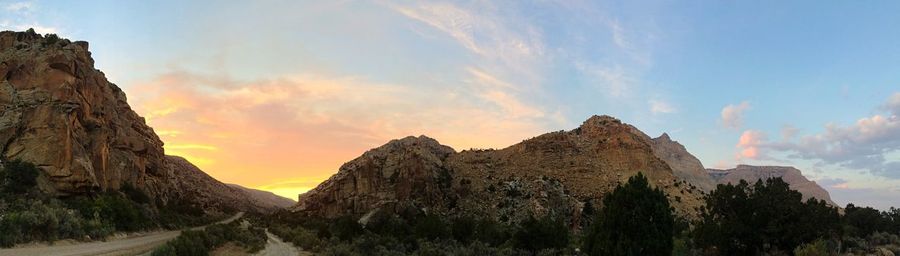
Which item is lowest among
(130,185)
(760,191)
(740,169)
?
(760,191)

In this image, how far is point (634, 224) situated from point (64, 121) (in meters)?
44.0

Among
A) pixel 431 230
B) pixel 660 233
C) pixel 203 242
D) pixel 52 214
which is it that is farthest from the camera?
pixel 431 230

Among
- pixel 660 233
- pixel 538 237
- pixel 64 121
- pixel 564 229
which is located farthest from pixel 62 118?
pixel 660 233

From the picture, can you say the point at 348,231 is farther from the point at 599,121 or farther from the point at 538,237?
the point at 599,121

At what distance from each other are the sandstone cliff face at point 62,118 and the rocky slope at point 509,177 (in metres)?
25.7

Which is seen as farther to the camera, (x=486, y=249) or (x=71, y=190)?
(x=71, y=190)

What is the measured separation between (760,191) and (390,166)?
50.0m

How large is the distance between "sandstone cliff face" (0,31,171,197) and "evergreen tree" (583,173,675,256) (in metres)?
38.9

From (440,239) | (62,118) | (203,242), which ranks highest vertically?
(62,118)

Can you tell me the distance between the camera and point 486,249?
101ft

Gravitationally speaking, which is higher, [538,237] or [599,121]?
[599,121]

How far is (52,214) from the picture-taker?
99.3 feet

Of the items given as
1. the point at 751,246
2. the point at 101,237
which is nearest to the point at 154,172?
the point at 101,237

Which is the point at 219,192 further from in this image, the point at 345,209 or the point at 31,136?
the point at 31,136
